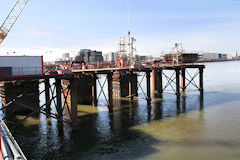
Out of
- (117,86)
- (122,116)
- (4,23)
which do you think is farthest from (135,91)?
(4,23)

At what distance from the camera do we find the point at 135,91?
42000 mm

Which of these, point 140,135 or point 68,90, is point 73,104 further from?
point 140,135

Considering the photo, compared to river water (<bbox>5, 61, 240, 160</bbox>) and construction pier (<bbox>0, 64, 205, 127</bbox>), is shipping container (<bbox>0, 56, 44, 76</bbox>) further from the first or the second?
river water (<bbox>5, 61, 240, 160</bbox>)

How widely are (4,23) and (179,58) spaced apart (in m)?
39.2

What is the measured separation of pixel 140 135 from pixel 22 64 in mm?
13505

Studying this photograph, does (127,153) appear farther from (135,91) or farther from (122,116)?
(135,91)

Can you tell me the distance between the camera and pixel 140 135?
67.3 feet

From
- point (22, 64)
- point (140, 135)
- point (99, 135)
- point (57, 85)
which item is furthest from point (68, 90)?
point (140, 135)

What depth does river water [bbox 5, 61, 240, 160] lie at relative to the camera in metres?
16.8

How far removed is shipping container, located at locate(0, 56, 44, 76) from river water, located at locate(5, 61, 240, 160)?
6548mm

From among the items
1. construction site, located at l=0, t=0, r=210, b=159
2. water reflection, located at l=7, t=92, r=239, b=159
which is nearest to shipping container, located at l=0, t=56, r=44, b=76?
construction site, located at l=0, t=0, r=210, b=159

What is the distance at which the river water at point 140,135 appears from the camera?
16.8 meters

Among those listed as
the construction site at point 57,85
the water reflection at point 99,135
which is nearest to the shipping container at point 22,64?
the construction site at point 57,85

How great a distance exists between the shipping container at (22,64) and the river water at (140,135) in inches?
258
